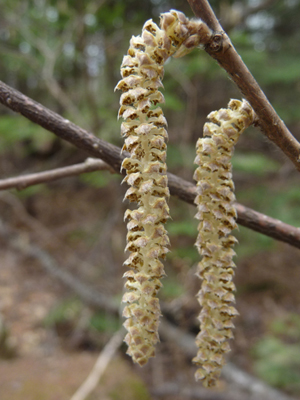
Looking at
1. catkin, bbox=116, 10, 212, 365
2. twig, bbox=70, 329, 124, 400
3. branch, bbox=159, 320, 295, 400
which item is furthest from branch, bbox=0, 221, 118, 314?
catkin, bbox=116, 10, 212, 365

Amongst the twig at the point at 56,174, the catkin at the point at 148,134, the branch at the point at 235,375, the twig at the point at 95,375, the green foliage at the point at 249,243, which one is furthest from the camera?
the green foliage at the point at 249,243

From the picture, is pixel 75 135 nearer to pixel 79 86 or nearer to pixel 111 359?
pixel 111 359

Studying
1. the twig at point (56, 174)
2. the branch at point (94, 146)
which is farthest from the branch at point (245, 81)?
the twig at point (56, 174)

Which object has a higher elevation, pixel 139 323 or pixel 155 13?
pixel 155 13

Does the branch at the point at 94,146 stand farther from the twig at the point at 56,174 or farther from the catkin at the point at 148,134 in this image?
the catkin at the point at 148,134

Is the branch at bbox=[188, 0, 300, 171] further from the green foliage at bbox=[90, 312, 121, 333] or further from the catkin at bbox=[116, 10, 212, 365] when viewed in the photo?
the green foliage at bbox=[90, 312, 121, 333]

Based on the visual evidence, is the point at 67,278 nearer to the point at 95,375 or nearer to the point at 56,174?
the point at 95,375

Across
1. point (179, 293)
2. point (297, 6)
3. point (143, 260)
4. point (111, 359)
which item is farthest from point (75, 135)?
point (297, 6)
